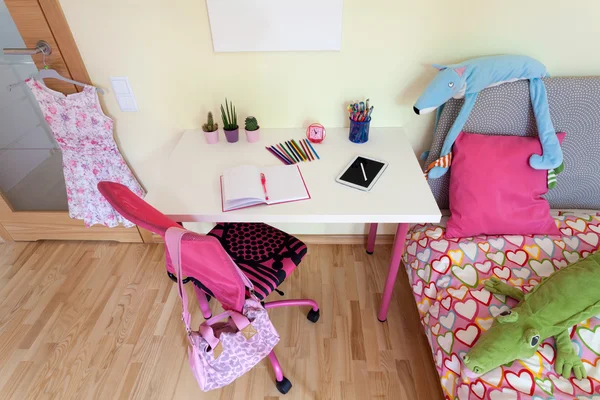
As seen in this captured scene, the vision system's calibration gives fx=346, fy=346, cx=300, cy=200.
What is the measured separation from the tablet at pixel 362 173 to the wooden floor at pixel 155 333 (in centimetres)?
74

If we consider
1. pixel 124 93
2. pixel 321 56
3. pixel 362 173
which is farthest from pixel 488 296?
pixel 124 93

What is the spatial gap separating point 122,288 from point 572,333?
6.27 feet

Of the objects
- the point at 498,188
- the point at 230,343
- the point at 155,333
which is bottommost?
the point at 155,333

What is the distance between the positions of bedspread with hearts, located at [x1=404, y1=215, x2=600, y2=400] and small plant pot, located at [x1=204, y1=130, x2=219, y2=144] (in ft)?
3.07

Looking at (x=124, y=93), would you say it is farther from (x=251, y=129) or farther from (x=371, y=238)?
(x=371, y=238)

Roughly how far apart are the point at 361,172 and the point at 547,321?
0.74 meters

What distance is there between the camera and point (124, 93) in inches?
Answer: 59.2

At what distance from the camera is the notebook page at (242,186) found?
1.13 metres

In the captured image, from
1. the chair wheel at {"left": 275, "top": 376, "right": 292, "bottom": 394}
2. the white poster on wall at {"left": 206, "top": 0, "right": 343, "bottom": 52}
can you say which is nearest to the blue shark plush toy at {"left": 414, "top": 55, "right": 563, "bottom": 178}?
the white poster on wall at {"left": 206, "top": 0, "right": 343, "bottom": 52}

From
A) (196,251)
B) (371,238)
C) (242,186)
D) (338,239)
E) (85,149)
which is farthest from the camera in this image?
(338,239)

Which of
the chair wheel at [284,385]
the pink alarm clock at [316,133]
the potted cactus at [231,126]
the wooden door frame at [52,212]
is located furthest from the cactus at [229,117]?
the chair wheel at [284,385]

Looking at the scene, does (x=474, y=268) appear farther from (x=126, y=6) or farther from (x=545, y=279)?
(x=126, y=6)

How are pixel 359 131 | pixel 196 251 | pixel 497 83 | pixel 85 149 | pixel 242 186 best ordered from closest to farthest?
1. pixel 196 251
2. pixel 242 186
3. pixel 497 83
4. pixel 359 131
5. pixel 85 149

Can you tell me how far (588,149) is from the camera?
139 cm
